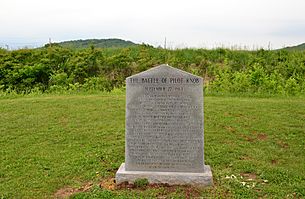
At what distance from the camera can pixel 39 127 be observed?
7.58 metres

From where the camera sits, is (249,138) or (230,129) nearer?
(249,138)

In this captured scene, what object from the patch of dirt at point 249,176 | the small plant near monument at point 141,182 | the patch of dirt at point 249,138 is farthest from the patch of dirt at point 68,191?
the patch of dirt at point 249,138

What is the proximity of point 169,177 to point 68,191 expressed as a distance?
117cm

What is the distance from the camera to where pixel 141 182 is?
4.76 meters

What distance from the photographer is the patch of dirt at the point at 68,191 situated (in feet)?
15.3

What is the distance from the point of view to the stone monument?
4.81 metres

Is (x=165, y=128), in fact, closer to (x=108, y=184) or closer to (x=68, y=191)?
(x=108, y=184)

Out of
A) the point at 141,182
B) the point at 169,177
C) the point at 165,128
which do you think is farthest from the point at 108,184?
the point at 165,128

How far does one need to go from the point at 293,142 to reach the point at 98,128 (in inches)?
132

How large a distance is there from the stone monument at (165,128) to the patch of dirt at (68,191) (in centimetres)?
38

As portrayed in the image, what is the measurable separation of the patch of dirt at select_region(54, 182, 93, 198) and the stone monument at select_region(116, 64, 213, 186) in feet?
1.24

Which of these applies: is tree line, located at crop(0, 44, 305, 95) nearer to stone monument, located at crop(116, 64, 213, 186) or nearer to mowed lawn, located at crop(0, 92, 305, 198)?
mowed lawn, located at crop(0, 92, 305, 198)

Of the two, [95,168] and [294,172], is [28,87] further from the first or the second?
[294,172]

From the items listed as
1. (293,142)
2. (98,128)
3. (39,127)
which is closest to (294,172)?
(293,142)
